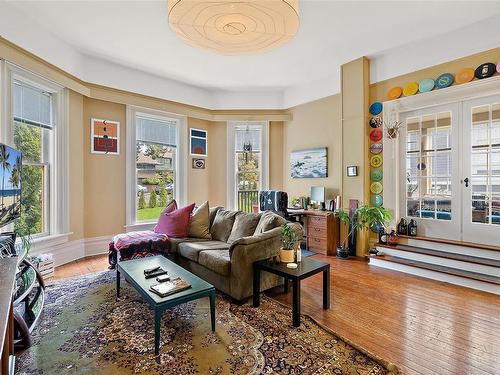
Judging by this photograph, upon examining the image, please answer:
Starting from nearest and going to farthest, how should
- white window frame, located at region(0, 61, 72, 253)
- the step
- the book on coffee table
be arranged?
the book on coffee table < the step < white window frame, located at region(0, 61, 72, 253)

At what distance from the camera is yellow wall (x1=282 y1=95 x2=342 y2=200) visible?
511cm

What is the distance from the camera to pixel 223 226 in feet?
12.5

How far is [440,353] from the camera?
1.95 m

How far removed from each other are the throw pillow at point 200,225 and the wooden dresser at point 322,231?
188 centimetres

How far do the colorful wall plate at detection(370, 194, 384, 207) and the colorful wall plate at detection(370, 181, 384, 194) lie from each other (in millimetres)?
68

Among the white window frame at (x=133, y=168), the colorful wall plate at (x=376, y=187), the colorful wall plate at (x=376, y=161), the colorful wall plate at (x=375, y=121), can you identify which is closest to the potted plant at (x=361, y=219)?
the colorful wall plate at (x=376, y=187)

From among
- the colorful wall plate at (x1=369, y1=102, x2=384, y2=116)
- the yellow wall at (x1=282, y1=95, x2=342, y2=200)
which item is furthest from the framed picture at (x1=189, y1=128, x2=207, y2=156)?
the colorful wall plate at (x1=369, y1=102, x2=384, y2=116)

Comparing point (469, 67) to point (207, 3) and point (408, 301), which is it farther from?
point (207, 3)

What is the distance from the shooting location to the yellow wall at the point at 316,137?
5.11 meters

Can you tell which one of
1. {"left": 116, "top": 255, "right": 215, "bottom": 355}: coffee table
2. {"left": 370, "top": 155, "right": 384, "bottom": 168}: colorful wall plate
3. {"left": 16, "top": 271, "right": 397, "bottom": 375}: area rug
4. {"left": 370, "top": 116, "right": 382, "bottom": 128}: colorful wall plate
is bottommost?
{"left": 16, "top": 271, "right": 397, "bottom": 375}: area rug

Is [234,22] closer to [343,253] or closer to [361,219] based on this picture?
[361,219]

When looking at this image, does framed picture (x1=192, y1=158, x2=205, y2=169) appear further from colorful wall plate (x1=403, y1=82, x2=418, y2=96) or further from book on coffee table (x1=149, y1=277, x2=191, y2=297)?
colorful wall plate (x1=403, y1=82, x2=418, y2=96)

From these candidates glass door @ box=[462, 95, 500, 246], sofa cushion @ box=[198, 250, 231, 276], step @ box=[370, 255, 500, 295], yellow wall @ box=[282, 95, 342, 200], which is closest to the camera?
sofa cushion @ box=[198, 250, 231, 276]

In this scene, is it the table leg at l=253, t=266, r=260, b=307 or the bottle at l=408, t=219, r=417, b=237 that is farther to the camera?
the bottle at l=408, t=219, r=417, b=237
